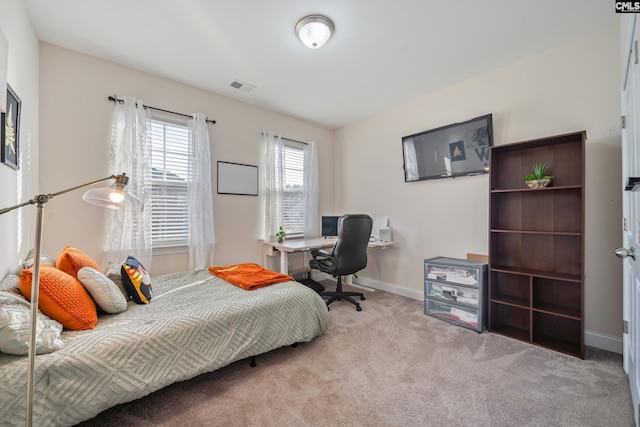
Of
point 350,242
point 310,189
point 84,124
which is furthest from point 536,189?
point 84,124

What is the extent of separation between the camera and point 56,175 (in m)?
2.40

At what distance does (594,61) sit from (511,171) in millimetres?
1038

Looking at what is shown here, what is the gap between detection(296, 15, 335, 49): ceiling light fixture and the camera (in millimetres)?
2043

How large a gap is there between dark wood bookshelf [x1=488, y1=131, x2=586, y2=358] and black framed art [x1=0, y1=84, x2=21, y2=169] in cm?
357

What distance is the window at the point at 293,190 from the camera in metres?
4.05

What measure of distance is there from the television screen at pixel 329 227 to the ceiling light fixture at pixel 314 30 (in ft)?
8.03

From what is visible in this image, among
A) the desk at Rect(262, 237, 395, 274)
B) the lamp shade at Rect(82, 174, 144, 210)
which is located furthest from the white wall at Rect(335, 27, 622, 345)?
the lamp shade at Rect(82, 174, 144, 210)

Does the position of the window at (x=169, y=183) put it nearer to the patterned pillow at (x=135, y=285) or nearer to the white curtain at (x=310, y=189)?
the patterned pillow at (x=135, y=285)

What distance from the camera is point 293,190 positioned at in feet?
13.5

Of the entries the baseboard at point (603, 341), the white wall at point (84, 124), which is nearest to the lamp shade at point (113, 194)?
the white wall at point (84, 124)

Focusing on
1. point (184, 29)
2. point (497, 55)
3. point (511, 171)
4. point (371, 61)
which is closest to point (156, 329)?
point (184, 29)

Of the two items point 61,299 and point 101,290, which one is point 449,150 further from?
point 61,299

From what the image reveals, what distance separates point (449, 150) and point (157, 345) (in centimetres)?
326

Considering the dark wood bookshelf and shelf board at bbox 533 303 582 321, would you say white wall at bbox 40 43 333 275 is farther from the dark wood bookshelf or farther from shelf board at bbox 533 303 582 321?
shelf board at bbox 533 303 582 321
